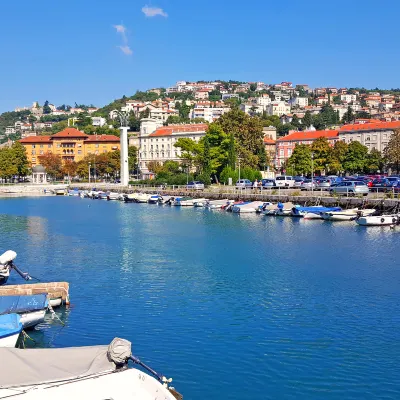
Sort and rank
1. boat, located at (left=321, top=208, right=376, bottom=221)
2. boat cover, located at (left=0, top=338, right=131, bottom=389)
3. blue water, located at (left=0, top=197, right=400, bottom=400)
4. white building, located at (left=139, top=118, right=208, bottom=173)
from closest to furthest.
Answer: boat cover, located at (left=0, top=338, right=131, bottom=389), blue water, located at (left=0, top=197, right=400, bottom=400), boat, located at (left=321, top=208, right=376, bottom=221), white building, located at (left=139, top=118, right=208, bottom=173)

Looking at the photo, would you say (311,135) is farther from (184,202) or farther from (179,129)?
(184,202)

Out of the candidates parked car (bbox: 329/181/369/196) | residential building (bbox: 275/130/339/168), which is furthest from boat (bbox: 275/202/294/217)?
residential building (bbox: 275/130/339/168)

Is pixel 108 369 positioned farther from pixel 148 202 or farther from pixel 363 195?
pixel 148 202

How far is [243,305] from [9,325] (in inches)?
333

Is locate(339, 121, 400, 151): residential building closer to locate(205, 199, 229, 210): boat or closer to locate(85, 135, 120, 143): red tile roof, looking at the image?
locate(205, 199, 229, 210): boat

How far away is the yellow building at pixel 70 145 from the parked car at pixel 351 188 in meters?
85.3

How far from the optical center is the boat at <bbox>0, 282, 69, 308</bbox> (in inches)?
779

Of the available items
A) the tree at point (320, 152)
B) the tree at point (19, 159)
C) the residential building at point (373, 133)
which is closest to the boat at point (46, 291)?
the tree at point (320, 152)

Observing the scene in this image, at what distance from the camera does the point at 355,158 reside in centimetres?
8419

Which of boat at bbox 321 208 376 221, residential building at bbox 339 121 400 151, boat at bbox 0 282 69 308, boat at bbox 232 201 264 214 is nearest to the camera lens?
boat at bbox 0 282 69 308

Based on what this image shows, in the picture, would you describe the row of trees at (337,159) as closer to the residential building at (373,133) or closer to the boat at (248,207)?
the residential building at (373,133)

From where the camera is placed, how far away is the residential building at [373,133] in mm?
91125

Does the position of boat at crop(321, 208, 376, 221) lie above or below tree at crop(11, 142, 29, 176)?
below

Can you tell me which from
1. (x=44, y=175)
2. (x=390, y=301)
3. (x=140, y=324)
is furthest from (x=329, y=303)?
(x=44, y=175)
